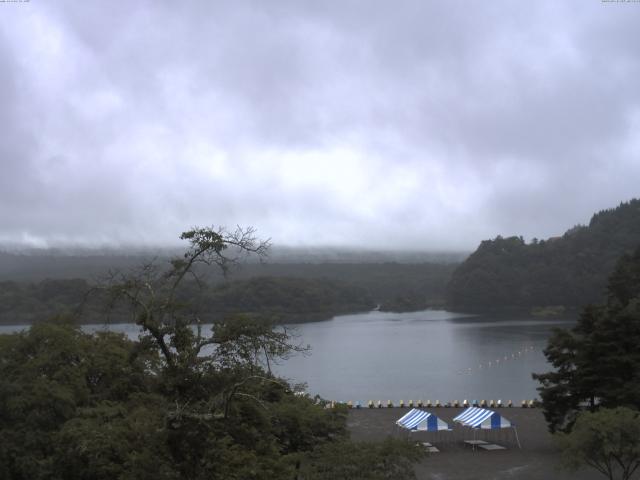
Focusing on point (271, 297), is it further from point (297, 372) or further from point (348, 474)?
point (348, 474)

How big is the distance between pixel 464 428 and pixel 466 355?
3226 cm

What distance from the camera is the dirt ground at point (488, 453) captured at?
59.8 feet

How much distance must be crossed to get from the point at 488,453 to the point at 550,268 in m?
94.8

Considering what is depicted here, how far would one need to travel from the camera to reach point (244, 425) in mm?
7883

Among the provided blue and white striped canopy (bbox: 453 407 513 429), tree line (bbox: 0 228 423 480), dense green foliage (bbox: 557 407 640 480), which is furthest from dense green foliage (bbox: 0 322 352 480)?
blue and white striped canopy (bbox: 453 407 513 429)

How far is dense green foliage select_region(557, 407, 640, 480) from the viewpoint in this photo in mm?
14906

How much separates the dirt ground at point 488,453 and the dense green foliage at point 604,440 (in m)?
0.69

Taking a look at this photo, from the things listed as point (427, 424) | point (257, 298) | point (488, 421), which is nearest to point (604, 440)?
point (488, 421)

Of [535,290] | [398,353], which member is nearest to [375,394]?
[398,353]

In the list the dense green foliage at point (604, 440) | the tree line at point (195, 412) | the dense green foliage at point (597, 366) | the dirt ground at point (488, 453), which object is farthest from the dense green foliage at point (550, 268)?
the tree line at point (195, 412)

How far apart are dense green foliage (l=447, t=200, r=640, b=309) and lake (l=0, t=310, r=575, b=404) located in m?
19.5

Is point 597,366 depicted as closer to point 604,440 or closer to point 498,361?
point 604,440

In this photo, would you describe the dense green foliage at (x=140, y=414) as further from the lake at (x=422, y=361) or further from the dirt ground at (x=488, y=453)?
the lake at (x=422, y=361)

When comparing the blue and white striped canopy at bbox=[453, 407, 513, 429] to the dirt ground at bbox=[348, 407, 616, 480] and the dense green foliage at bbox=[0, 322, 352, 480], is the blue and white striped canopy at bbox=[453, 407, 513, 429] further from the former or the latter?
the dense green foliage at bbox=[0, 322, 352, 480]
